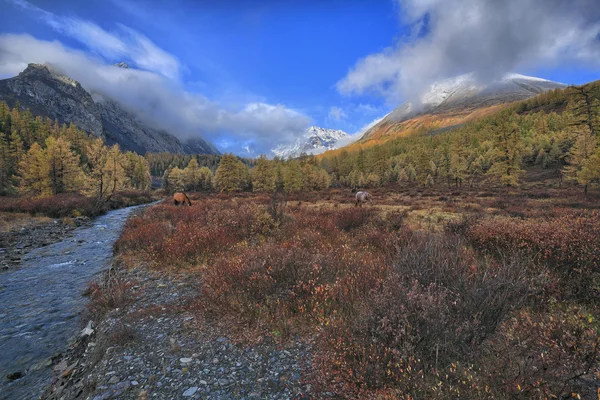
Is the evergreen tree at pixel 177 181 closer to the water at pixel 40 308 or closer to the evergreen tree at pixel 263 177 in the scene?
the evergreen tree at pixel 263 177

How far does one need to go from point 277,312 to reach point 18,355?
5.04 metres

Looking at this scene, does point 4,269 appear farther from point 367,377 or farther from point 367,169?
point 367,169

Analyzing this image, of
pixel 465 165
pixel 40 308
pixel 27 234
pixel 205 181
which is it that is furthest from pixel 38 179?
pixel 465 165

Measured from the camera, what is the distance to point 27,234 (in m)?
15.5

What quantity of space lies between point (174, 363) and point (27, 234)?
18.7m

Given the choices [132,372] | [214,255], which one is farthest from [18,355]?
[214,255]

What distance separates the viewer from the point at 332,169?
96.2 meters

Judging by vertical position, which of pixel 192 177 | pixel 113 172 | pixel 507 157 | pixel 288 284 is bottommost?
pixel 288 284

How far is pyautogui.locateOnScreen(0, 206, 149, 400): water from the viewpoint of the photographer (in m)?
4.47

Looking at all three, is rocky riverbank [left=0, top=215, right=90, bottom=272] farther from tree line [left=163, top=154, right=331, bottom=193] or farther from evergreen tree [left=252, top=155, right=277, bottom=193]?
evergreen tree [left=252, top=155, right=277, bottom=193]

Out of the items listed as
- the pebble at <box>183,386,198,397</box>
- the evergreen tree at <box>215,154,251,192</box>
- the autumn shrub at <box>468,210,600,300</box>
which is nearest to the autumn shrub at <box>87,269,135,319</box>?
the pebble at <box>183,386,198,397</box>

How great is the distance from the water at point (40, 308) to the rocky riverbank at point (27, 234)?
58 cm

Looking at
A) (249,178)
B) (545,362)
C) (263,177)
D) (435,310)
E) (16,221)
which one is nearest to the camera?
(545,362)

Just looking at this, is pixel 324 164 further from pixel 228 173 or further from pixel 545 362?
pixel 545 362
